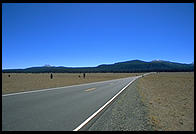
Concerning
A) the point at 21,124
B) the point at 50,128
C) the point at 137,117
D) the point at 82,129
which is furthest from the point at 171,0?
the point at 21,124

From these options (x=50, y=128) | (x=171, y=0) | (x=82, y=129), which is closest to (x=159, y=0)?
(x=171, y=0)

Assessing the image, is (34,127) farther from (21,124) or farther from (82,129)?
(82,129)

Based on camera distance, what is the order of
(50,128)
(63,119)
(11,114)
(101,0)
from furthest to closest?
(101,0) < (11,114) < (63,119) < (50,128)

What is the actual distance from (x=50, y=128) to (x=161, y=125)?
398 cm

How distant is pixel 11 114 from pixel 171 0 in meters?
9.11

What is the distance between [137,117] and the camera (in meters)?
7.00

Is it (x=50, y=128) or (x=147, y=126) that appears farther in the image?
(x=147, y=126)

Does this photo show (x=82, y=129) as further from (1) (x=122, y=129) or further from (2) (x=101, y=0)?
(2) (x=101, y=0)

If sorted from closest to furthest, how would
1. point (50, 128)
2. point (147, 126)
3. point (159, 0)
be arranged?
point (50, 128)
point (147, 126)
point (159, 0)

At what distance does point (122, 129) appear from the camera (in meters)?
5.43

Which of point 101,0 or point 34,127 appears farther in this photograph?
point 101,0

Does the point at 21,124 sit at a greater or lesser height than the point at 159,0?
lesser

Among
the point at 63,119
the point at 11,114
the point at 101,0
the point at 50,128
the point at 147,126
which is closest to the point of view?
the point at 50,128

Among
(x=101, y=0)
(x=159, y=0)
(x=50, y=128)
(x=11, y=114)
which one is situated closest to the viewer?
(x=50, y=128)
